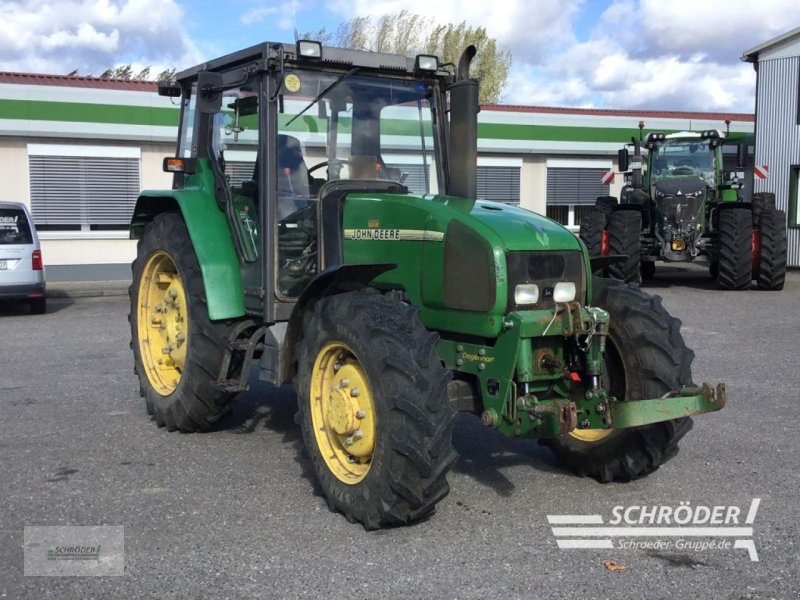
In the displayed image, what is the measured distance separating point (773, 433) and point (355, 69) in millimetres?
3870

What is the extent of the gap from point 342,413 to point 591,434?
1.59 meters

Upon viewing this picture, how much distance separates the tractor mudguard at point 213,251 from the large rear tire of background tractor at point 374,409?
1.12 m

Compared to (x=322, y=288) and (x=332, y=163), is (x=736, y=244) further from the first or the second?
(x=322, y=288)

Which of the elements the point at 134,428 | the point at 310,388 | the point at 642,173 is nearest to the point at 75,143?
the point at 642,173

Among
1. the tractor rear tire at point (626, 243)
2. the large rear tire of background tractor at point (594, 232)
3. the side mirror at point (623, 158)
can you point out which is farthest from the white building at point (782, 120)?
the tractor rear tire at point (626, 243)

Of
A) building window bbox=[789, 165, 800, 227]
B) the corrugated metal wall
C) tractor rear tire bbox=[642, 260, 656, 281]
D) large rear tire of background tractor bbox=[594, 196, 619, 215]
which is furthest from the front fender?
building window bbox=[789, 165, 800, 227]

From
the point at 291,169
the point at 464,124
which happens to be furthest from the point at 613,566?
the point at 291,169

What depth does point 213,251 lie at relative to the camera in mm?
6062

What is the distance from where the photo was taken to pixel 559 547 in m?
4.35

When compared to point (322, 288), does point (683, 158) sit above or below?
above

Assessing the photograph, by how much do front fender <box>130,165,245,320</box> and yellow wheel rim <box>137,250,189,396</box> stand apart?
0.54 m

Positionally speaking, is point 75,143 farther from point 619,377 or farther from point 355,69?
point 619,377

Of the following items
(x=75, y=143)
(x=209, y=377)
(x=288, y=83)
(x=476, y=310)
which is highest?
(x=75, y=143)

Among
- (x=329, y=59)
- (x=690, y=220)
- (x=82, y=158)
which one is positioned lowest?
(x=690, y=220)
